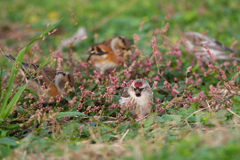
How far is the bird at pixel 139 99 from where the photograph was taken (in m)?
4.97

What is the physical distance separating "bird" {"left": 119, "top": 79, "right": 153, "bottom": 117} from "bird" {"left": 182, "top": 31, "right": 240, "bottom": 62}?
6.51 ft

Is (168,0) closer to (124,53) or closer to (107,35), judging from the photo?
(107,35)

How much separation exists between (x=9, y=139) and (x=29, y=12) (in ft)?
27.4

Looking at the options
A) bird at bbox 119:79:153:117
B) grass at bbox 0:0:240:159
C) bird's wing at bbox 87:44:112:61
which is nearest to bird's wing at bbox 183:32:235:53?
grass at bbox 0:0:240:159

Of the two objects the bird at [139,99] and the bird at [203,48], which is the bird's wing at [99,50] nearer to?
the bird at [203,48]

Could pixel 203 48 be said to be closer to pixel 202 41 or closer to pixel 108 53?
pixel 202 41

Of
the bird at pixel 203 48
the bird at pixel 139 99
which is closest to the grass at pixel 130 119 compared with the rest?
the bird at pixel 139 99

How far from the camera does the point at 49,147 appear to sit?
388 cm

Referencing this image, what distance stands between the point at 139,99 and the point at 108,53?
217cm

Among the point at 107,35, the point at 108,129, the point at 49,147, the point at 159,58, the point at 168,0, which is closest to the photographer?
the point at 49,147

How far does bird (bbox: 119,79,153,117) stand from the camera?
497 cm

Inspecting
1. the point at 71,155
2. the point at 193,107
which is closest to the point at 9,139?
the point at 71,155

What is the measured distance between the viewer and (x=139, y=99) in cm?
499

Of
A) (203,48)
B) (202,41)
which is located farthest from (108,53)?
(202,41)
